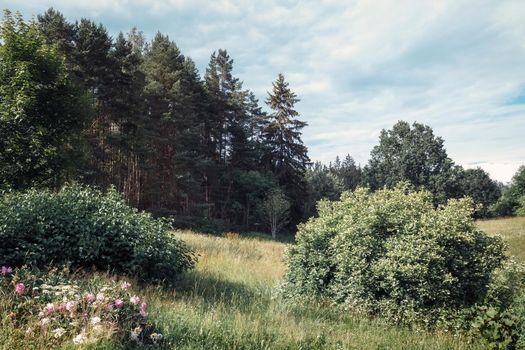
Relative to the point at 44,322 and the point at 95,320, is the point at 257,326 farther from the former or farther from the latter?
the point at 44,322

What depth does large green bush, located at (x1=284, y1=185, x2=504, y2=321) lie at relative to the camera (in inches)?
240

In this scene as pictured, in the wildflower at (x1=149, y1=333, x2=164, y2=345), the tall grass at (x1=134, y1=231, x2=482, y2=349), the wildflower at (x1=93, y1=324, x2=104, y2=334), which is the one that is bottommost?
the tall grass at (x1=134, y1=231, x2=482, y2=349)

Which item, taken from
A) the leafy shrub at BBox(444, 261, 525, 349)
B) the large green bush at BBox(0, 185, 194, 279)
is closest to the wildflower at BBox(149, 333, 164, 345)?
the large green bush at BBox(0, 185, 194, 279)

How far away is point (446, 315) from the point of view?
19.5 ft

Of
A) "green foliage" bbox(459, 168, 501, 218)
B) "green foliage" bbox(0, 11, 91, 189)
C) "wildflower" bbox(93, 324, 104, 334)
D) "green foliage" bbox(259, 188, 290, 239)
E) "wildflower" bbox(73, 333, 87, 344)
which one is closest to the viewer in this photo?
"wildflower" bbox(73, 333, 87, 344)

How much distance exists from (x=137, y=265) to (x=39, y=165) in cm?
752

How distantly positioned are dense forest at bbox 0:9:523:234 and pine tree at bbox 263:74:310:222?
0.13m

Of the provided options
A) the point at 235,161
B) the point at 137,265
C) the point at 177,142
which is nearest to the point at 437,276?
the point at 137,265

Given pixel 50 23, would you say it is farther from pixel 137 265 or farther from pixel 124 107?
pixel 137 265

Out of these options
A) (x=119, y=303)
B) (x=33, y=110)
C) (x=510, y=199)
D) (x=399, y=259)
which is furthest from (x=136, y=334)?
(x=510, y=199)

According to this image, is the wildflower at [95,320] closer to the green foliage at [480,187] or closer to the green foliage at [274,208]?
the green foliage at [274,208]

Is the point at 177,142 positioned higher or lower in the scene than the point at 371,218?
higher

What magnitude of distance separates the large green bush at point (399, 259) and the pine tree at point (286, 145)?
38.9 meters

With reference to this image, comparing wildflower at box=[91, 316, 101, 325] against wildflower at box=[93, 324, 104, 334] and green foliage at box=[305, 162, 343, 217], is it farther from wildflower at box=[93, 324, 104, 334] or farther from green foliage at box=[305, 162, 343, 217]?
green foliage at box=[305, 162, 343, 217]
